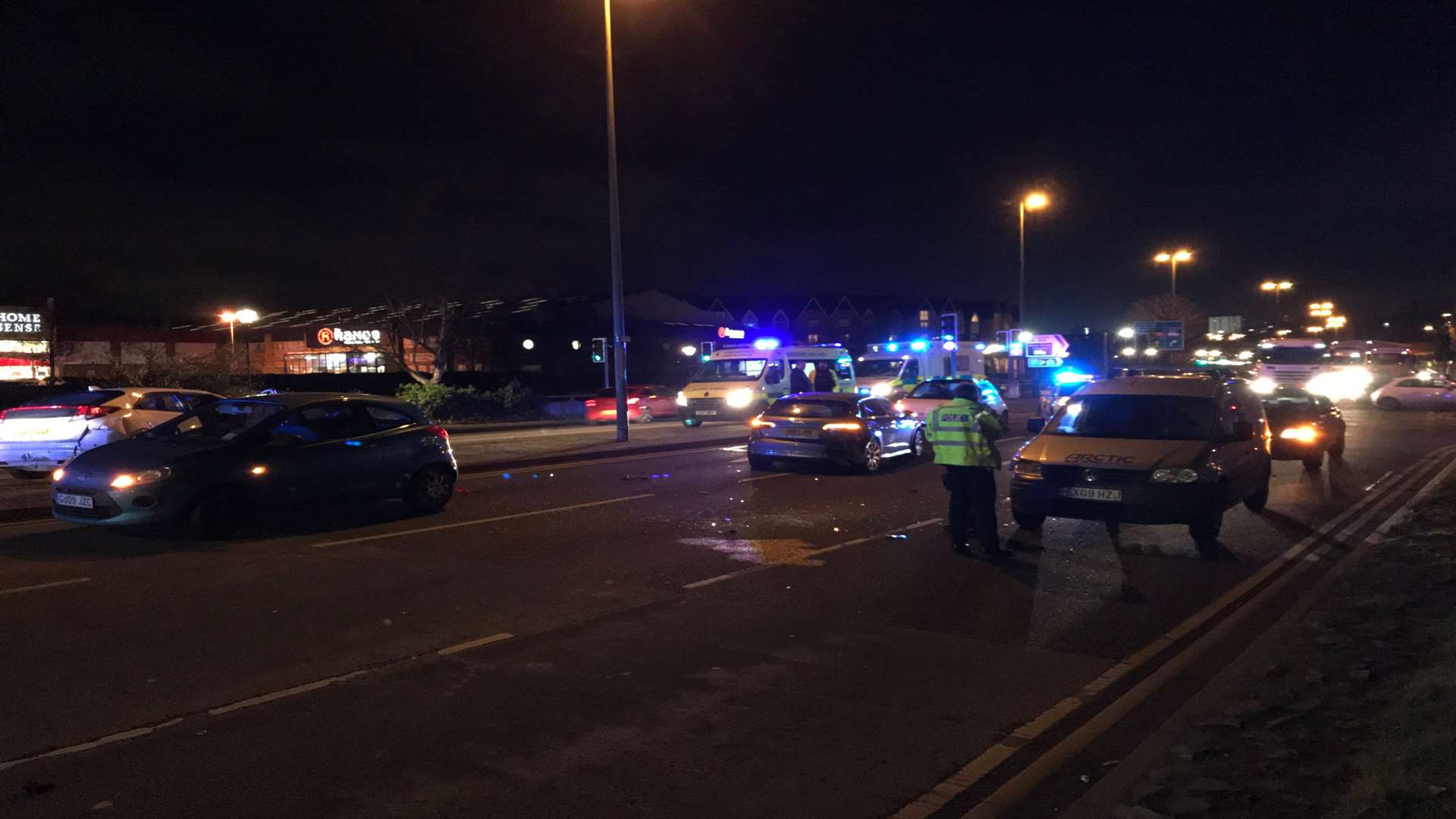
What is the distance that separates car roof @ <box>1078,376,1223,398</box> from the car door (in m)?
8.13

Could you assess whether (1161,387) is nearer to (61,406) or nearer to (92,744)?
(92,744)

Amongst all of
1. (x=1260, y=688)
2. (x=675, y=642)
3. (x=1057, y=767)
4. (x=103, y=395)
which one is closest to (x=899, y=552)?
(x=675, y=642)

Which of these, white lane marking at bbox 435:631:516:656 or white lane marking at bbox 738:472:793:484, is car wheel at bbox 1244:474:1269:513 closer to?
white lane marking at bbox 738:472:793:484

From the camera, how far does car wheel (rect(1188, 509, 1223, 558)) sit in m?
9.63

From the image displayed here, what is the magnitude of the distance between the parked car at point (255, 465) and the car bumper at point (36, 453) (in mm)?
3965

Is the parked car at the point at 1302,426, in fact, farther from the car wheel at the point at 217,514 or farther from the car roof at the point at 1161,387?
the car wheel at the point at 217,514

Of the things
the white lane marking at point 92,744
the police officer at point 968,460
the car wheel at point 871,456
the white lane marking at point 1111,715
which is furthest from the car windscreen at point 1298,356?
the white lane marking at point 92,744

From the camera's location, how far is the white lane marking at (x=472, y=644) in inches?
246

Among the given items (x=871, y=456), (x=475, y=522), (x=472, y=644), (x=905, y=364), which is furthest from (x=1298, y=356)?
(x=472, y=644)

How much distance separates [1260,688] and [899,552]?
440cm

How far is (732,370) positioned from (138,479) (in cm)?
1706

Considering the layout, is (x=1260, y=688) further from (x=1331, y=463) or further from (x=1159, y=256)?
(x=1159, y=256)

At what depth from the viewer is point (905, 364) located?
97.9 feet

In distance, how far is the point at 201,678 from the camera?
18.6 ft
